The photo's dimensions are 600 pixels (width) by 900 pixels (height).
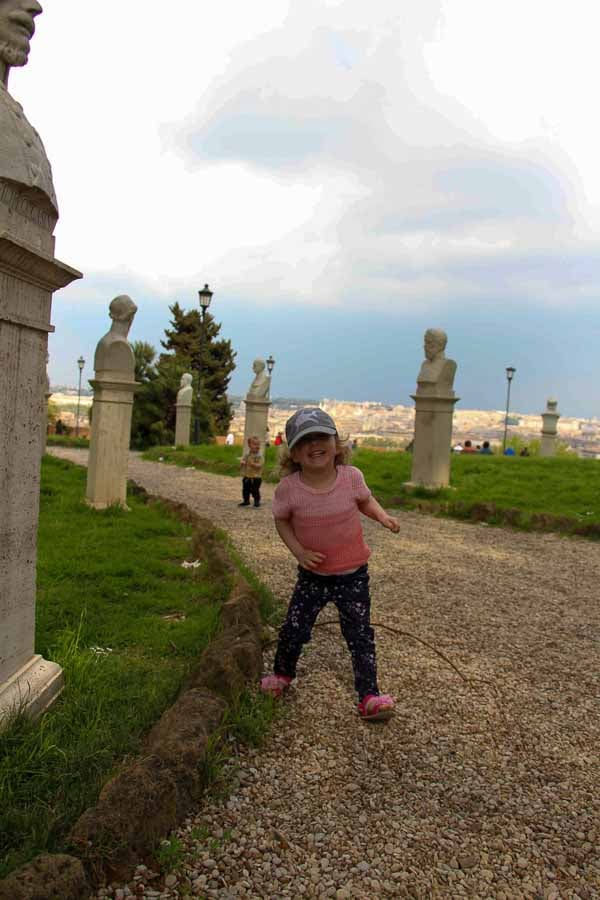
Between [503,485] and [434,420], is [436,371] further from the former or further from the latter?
[503,485]

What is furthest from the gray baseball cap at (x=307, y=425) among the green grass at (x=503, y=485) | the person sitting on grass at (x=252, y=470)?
the person sitting on grass at (x=252, y=470)

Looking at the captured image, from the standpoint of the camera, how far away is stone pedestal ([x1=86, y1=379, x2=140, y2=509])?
331 inches

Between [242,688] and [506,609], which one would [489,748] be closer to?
[242,688]

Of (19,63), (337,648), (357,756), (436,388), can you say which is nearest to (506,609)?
(337,648)

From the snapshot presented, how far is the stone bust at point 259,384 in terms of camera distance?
1727 centimetres

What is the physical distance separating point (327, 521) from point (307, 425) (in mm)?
473

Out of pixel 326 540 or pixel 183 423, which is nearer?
pixel 326 540

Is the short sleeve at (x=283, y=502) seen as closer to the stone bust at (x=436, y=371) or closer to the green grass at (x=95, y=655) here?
the green grass at (x=95, y=655)

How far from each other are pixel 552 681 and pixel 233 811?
2283mm

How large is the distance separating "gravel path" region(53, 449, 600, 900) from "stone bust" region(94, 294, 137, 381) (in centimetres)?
443

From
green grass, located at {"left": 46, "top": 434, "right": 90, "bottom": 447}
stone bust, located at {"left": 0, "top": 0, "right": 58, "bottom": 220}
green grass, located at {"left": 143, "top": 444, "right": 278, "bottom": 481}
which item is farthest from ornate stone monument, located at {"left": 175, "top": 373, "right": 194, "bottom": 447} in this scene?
stone bust, located at {"left": 0, "top": 0, "right": 58, "bottom": 220}

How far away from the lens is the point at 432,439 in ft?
38.6

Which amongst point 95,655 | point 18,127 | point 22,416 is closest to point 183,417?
point 95,655

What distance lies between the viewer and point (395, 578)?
6.22 meters
